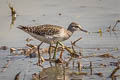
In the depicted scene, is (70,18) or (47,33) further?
(70,18)

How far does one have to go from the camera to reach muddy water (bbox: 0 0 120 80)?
1014cm

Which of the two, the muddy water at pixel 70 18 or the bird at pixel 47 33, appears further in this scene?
the muddy water at pixel 70 18

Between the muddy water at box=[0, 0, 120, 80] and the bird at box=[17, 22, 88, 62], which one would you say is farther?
Answer: the muddy water at box=[0, 0, 120, 80]

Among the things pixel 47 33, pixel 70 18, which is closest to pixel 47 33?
pixel 47 33

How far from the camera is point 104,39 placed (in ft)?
34.2

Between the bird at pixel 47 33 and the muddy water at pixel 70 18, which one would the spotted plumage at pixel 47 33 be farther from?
the muddy water at pixel 70 18

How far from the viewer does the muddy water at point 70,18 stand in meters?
10.1

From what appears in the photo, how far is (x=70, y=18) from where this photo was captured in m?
12.5

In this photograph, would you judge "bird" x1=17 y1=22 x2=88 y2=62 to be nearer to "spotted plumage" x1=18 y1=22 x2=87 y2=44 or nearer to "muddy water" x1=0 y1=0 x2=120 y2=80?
"spotted plumage" x1=18 y1=22 x2=87 y2=44

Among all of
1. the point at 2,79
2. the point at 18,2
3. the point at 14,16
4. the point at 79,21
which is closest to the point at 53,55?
the point at 2,79

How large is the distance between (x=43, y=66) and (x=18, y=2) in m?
6.50

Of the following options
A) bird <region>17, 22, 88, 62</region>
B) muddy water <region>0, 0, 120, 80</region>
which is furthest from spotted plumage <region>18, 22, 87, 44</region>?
muddy water <region>0, 0, 120, 80</region>

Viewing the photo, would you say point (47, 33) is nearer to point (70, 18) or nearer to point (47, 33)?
point (47, 33)

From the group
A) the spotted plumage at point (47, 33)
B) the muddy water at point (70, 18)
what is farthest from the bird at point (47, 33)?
the muddy water at point (70, 18)
